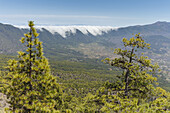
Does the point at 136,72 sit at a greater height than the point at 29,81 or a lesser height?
greater

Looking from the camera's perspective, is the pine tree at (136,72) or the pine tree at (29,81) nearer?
the pine tree at (29,81)

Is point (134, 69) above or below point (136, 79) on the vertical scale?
above

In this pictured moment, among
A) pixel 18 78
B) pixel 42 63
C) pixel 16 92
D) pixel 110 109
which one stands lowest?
pixel 110 109

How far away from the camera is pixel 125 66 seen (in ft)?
53.6

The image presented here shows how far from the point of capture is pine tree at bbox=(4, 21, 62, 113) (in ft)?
40.3

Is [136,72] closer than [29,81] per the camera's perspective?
No

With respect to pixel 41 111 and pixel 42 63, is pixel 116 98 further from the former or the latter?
pixel 42 63

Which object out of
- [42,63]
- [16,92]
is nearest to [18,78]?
[16,92]

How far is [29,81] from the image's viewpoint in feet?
41.4

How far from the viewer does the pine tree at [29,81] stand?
40.3ft

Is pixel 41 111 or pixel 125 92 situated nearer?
pixel 41 111

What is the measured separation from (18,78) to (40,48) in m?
3.59

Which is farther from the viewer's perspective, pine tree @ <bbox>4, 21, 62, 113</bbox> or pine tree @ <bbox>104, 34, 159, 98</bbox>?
pine tree @ <bbox>104, 34, 159, 98</bbox>

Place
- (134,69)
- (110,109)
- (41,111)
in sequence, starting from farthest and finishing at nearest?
(134,69), (110,109), (41,111)
